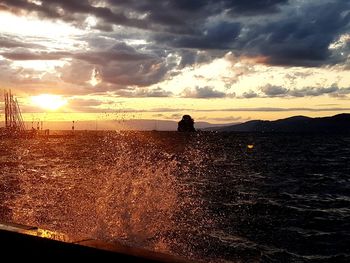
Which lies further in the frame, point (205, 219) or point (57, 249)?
point (205, 219)

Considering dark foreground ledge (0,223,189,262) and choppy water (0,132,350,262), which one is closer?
dark foreground ledge (0,223,189,262)

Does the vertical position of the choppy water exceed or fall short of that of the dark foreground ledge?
it falls short

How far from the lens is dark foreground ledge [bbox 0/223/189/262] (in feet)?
15.9

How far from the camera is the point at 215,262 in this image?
39.1ft

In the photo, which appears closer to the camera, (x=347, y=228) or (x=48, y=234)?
(x=48, y=234)

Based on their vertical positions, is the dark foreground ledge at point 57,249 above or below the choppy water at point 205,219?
above

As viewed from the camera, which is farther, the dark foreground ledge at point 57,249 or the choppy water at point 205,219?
the choppy water at point 205,219

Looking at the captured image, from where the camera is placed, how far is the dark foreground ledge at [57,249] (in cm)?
484

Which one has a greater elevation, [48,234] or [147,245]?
[48,234]

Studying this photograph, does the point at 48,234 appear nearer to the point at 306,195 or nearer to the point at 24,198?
the point at 24,198

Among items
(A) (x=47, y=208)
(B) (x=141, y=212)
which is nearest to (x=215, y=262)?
(B) (x=141, y=212)

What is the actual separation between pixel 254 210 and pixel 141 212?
6.32 metres

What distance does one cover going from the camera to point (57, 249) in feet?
17.4

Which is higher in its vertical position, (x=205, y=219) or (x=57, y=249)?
(x=57, y=249)
